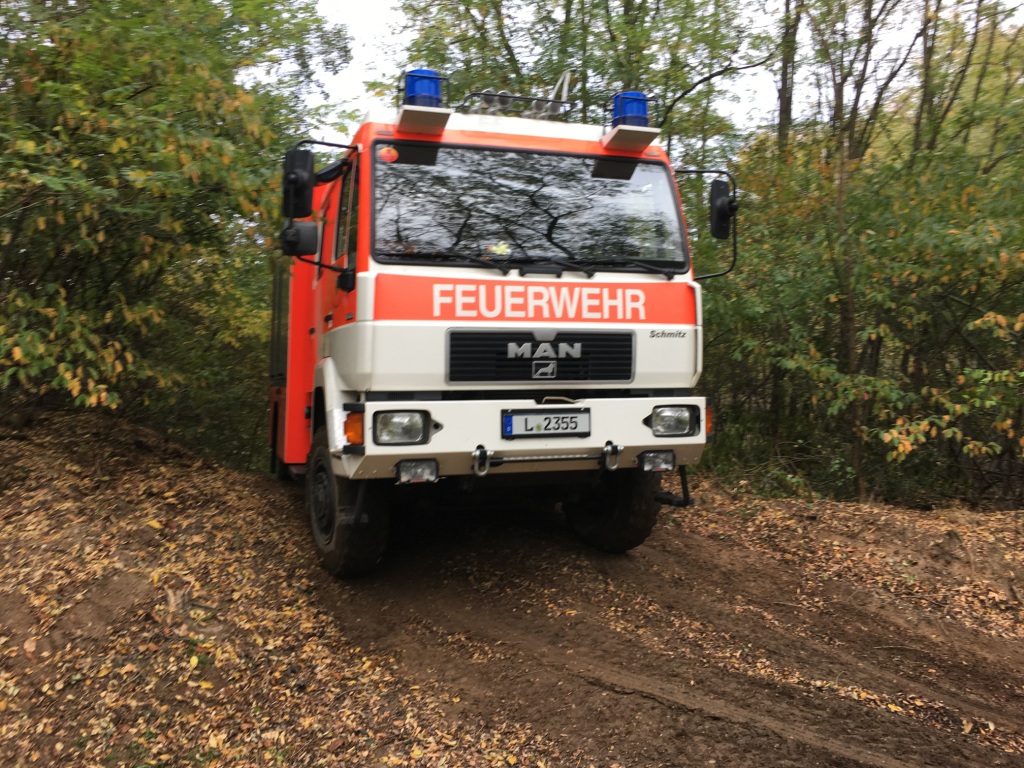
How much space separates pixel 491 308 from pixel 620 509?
191 cm

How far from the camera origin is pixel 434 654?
14.0 ft

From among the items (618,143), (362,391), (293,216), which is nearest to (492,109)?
(618,143)

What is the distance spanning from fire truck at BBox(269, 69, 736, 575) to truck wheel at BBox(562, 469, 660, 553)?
1.29 ft

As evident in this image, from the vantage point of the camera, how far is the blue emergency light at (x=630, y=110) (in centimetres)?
496

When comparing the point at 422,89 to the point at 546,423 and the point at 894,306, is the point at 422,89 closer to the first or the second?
the point at 546,423

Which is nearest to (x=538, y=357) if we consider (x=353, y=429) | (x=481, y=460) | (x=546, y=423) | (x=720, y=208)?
(x=546, y=423)

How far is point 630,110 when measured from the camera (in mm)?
4988

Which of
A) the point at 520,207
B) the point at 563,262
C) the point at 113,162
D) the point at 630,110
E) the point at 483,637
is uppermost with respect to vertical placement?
the point at 630,110

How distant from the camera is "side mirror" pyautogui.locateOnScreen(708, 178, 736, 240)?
17.4 ft

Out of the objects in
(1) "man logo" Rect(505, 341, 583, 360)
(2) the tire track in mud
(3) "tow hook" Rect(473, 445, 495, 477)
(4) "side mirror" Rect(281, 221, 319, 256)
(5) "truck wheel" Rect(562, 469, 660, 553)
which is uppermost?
(4) "side mirror" Rect(281, 221, 319, 256)

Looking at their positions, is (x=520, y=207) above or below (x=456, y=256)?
above

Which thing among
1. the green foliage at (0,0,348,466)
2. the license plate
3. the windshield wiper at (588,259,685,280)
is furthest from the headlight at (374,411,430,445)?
the green foliage at (0,0,348,466)

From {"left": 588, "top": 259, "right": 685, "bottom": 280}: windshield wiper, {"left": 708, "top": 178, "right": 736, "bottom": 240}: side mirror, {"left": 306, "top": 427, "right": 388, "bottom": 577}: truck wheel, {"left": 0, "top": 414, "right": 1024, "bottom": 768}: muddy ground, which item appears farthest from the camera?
{"left": 708, "top": 178, "right": 736, "bottom": 240}: side mirror

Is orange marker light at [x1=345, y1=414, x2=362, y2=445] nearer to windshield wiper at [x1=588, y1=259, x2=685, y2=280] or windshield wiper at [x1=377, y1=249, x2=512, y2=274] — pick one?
windshield wiper at [x1=377, y1=249, x2=512, y2=274]
